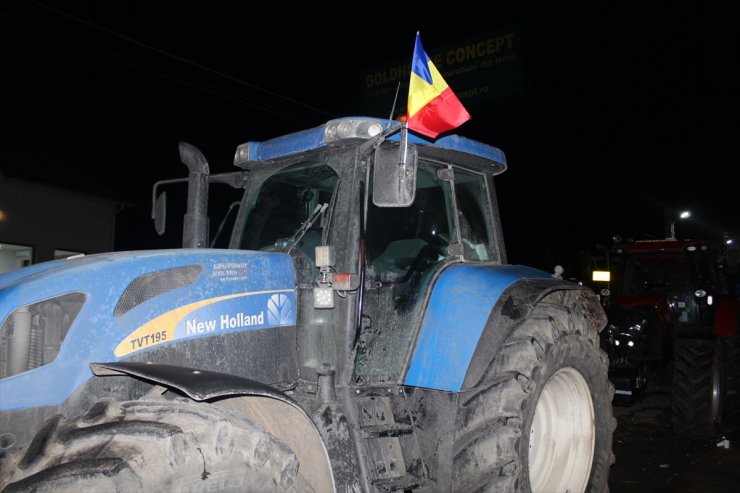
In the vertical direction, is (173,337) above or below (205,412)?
above

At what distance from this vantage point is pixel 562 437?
450 centimetres

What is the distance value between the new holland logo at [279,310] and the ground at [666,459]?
4.13 metres

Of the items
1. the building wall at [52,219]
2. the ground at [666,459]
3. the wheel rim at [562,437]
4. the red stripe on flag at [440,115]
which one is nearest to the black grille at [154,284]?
the red stripe on flag at [440,115]

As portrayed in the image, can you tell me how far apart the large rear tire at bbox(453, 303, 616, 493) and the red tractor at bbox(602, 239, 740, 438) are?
173 inches

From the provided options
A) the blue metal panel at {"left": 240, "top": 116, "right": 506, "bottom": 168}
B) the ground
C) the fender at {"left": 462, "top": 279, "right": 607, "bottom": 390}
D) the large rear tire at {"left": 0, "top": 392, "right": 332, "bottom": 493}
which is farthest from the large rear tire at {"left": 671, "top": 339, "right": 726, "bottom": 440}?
the large rear tire at {"left": 0, "top": 392, "right": 332, "bottom": 493}

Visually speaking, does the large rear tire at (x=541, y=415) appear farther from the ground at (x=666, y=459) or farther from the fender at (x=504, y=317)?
the ground at (x=666, y=459)

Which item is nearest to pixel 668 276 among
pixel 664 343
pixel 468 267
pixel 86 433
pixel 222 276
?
pixel 664 343

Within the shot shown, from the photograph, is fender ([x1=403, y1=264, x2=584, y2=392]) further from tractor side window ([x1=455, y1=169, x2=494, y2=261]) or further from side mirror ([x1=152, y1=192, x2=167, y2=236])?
side mirror ([x1=152, y1=192, x2=167, y2=236])

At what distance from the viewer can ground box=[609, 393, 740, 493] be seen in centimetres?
617

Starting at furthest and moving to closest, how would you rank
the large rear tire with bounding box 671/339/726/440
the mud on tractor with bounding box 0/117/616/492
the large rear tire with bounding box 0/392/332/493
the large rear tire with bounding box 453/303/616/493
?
the large rear tire with bounding box 671/339/726/440 → the large rear tire with bounding box 453/303/616/493 → the mud on tractor with bounding box 0/117/616/492 → the large rear tire with bounding box 0/392/332/493

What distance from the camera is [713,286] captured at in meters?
9.84

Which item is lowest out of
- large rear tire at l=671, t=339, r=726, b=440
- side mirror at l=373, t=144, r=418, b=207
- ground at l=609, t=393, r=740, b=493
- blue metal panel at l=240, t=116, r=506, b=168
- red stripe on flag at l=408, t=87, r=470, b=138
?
ground at l=609, t=393, r=740, b=493

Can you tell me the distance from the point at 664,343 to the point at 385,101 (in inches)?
473

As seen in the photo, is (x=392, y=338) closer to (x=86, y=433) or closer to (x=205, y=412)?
(x=205, y=412)
